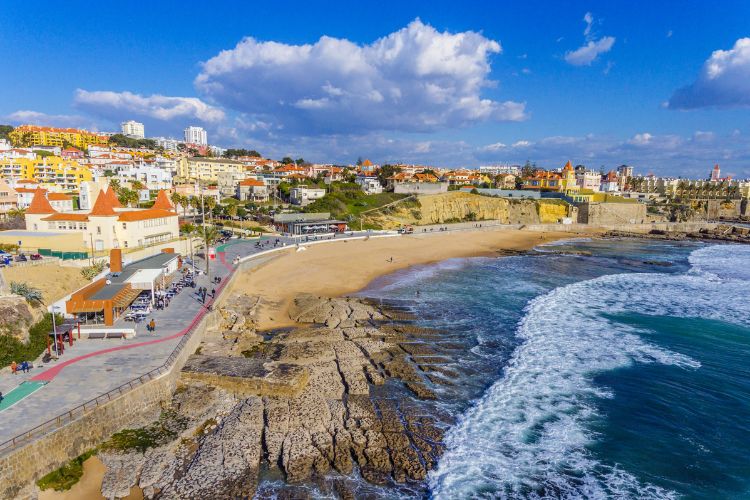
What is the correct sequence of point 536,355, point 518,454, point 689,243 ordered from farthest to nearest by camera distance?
point 689,243
point 536,355
point 518,454

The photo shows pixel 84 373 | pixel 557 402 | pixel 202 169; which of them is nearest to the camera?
pixel 84 373

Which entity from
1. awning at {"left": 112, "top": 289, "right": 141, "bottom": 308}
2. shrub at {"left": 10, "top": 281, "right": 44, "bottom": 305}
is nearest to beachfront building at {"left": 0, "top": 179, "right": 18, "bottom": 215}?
shrub at {"left": 10, "top": 281, "right": 44, "bottom": 305}

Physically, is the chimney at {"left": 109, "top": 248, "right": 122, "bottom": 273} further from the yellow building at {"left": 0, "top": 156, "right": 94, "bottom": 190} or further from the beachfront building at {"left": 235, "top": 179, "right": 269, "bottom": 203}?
the beachfront building at {"left": 235, "top": 179, "right": 269, "bottom": 203}

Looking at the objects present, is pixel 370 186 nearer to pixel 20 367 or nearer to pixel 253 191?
pixel 253 191

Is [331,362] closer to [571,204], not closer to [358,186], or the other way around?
[358,186]

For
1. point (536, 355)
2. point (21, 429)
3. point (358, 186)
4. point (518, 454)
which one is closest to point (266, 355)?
point (21, 429)

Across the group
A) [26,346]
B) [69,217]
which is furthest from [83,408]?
[69,217]
